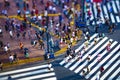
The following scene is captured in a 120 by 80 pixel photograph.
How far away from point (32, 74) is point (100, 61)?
10.9m

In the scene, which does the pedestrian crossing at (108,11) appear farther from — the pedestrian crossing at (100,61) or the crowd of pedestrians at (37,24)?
the pedestrian crossing at (100,61)

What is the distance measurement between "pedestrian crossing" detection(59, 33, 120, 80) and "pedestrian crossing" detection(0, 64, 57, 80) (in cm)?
284

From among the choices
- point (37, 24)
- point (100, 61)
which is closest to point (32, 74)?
point (100, 61)

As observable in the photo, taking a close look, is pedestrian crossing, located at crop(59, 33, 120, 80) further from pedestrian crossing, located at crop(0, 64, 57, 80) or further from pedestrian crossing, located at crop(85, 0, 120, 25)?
pedestrian crossing, located at crop(85, 0, 120, 25)

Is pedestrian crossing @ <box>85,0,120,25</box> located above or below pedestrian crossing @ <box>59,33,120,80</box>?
above

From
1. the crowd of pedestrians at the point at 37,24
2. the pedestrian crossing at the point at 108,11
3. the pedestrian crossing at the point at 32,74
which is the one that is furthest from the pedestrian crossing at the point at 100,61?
the pedestrian crossing at the point at 108,11

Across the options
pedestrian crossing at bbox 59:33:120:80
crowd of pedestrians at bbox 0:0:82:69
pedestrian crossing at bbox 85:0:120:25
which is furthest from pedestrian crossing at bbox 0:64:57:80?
pedestrian crossing at bbox 85:0:120:25

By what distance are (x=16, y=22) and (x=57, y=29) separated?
7.67m

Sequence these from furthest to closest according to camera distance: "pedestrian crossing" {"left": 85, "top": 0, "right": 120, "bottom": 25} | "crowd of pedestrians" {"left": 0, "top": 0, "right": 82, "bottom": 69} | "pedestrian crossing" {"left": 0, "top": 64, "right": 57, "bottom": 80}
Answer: "pedestrian crossing" {"left": 85, "top": 0, "right": 120, "bottom": 25}, "crowd of pedestrians" {"left": 0, "top": 0, "right": 82, "bottom": 69}, "pedestrian crossing" {"left": 0, "top": 64, "right": 57, "bottom": 80}

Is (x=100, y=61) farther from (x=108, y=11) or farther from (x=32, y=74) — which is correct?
(x=108, y=11)

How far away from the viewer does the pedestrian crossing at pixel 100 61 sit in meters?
51.0

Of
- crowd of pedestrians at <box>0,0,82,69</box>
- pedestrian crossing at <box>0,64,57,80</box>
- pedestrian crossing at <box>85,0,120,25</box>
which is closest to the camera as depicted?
pedestrian crossing at <box>0,64,57,80</box>

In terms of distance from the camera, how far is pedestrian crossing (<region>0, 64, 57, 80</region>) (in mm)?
50938

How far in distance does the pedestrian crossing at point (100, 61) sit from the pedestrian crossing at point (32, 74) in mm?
2845
